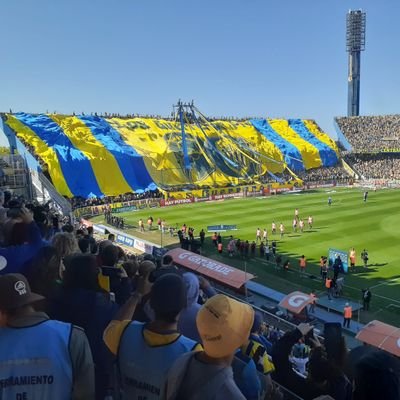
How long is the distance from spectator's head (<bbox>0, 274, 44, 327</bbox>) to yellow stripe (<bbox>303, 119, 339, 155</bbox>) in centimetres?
7231

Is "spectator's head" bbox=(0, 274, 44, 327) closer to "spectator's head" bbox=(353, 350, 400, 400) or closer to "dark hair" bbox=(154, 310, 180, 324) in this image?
"dark hair" bbox=(154, 310, 180, 324)

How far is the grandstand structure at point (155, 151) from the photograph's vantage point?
47.8 m

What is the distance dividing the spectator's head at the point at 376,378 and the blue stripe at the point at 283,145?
63282mm

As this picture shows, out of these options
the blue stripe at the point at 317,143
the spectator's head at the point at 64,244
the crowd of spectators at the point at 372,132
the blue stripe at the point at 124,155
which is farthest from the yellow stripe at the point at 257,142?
the spectator's head at the point at 64,244

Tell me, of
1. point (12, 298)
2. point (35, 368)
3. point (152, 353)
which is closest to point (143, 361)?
point (152, 353)

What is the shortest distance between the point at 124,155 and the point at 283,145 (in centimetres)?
2716

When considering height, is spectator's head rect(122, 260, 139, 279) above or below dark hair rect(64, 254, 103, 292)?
below

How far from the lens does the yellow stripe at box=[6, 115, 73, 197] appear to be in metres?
45.5

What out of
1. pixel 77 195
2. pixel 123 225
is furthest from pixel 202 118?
pixel 123 225

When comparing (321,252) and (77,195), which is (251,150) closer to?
(77,195)

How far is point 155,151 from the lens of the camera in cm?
5612

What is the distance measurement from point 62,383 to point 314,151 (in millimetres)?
68744

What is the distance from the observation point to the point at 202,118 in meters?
66.1

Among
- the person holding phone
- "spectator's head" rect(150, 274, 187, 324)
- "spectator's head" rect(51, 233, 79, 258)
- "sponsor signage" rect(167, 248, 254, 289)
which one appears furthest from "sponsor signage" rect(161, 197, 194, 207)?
"spectator's head" rect(150, 274, 187, 324)
